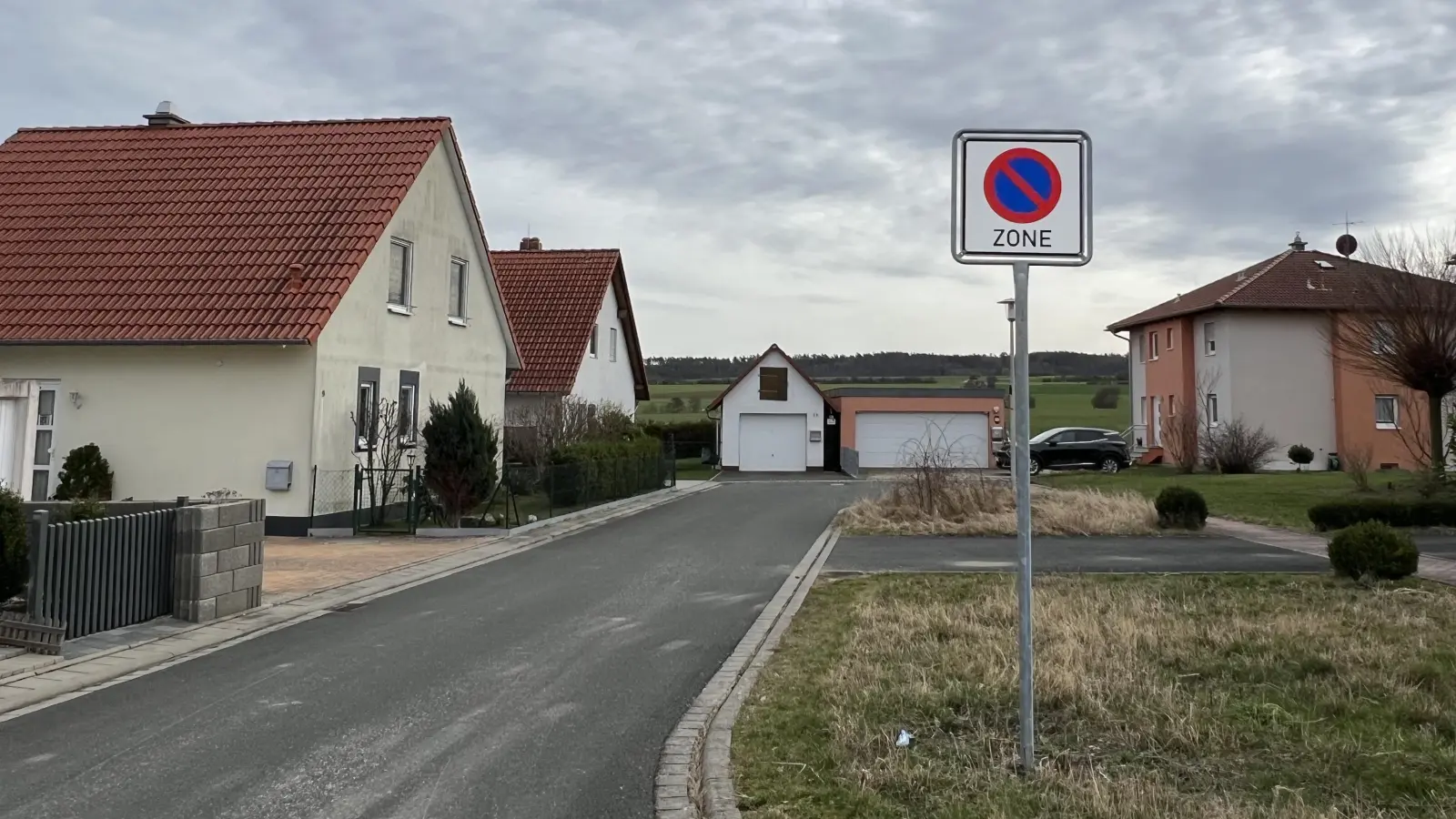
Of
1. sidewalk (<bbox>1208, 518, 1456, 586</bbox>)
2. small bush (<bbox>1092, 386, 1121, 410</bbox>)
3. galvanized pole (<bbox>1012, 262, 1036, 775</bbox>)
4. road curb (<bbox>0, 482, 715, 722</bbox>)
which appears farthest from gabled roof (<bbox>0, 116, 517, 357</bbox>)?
small bush (<bbox>1092, 386, 1121, 410</bbox>)

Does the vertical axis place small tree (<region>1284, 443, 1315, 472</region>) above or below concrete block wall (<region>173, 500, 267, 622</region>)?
above

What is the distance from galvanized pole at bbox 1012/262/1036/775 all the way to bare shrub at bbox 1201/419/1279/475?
31349 millimetres

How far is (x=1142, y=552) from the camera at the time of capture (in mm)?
15125

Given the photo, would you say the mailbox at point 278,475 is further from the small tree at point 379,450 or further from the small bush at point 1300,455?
the small bush at point 1300,455

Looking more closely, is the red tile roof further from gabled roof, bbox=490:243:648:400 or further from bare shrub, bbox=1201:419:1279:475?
bare shrub, bbox=1201:419:1279:475

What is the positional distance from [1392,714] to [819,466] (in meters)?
39.9

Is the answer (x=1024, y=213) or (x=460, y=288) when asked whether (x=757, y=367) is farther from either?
(x=1024, y=213)

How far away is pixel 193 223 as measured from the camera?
19188 mm

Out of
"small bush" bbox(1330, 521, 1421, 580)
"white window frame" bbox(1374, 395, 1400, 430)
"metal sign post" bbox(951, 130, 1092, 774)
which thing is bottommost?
"small bush" bbox(1330, 521, 1421, 580)

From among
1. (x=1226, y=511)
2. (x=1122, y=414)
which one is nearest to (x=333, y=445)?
(x=1226, y=511)

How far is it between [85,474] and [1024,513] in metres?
16.4

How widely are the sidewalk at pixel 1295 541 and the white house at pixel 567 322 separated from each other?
1732 centimetres

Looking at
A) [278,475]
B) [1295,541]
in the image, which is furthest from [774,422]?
[278,475]

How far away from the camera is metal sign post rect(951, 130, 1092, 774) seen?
5.05m
